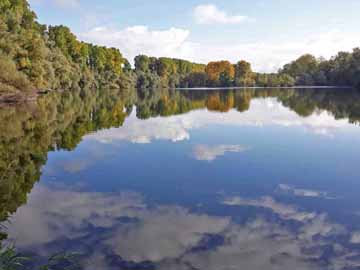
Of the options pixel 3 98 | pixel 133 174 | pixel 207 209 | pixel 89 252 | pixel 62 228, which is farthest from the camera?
pixel 3 98

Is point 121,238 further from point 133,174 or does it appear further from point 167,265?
point 133,174

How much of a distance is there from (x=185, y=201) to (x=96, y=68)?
8156cm

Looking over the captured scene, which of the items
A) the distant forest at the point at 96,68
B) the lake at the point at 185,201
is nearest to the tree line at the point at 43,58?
the distant forest at the point at 96,68

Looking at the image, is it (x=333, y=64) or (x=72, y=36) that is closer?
(x=72, y=36)

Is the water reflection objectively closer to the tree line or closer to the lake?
the lake

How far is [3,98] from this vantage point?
31.0 meters

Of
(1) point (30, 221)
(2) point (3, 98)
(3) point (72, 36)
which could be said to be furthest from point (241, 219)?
(3) point (72, 36)

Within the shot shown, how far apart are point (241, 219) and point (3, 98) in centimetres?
2881

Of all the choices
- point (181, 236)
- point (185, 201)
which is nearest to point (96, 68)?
point (185, 201)

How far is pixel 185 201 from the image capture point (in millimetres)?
7973

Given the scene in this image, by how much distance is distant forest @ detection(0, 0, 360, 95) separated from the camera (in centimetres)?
3562

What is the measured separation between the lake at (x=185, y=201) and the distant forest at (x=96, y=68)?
21361 millimetres

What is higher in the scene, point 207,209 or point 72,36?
point 72,36

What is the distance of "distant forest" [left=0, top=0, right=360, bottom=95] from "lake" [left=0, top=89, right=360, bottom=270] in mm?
21361
